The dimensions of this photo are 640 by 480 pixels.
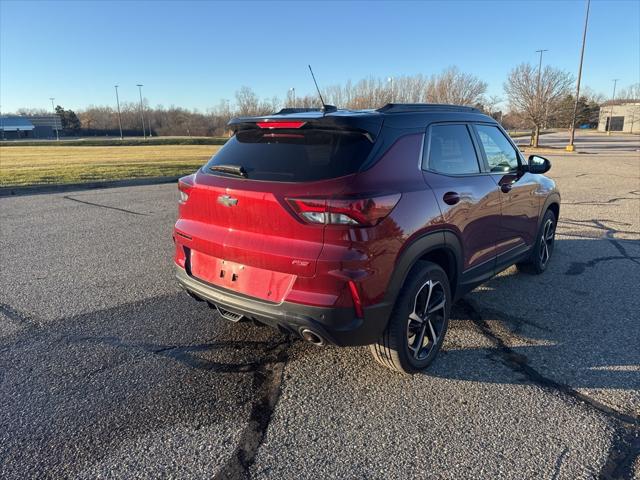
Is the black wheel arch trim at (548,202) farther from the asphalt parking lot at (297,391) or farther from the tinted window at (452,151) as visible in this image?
the tinted window at (452,151)

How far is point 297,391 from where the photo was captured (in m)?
3.02

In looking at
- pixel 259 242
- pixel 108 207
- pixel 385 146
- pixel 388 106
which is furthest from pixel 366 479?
pixel 108 207

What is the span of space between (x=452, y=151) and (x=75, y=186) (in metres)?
12.6

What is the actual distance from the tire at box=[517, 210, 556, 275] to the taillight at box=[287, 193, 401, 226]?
3.23m

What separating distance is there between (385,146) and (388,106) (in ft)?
1.84

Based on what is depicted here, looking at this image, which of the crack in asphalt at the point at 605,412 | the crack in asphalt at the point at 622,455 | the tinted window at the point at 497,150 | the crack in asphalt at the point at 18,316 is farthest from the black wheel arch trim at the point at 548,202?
the crack in asphalt at the point at 18,316

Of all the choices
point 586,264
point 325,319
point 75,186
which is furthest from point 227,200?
point 75,186

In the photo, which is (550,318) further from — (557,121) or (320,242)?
(557,121)

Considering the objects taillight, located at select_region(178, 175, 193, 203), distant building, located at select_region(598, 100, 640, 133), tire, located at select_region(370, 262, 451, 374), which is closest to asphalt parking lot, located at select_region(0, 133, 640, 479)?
tire, located at select_region(370, 262, 451, 374)

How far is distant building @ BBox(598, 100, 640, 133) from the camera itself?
256 ft

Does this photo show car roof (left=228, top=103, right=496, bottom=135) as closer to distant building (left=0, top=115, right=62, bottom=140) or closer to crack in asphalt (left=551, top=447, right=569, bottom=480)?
crack in asphalt (left=551, top=447, right=569, bottom=480)

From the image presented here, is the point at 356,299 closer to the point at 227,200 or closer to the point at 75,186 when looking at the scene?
the point at 227,200

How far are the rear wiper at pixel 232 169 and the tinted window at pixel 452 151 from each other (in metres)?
1.30

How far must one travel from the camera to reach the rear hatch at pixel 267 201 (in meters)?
2.70
